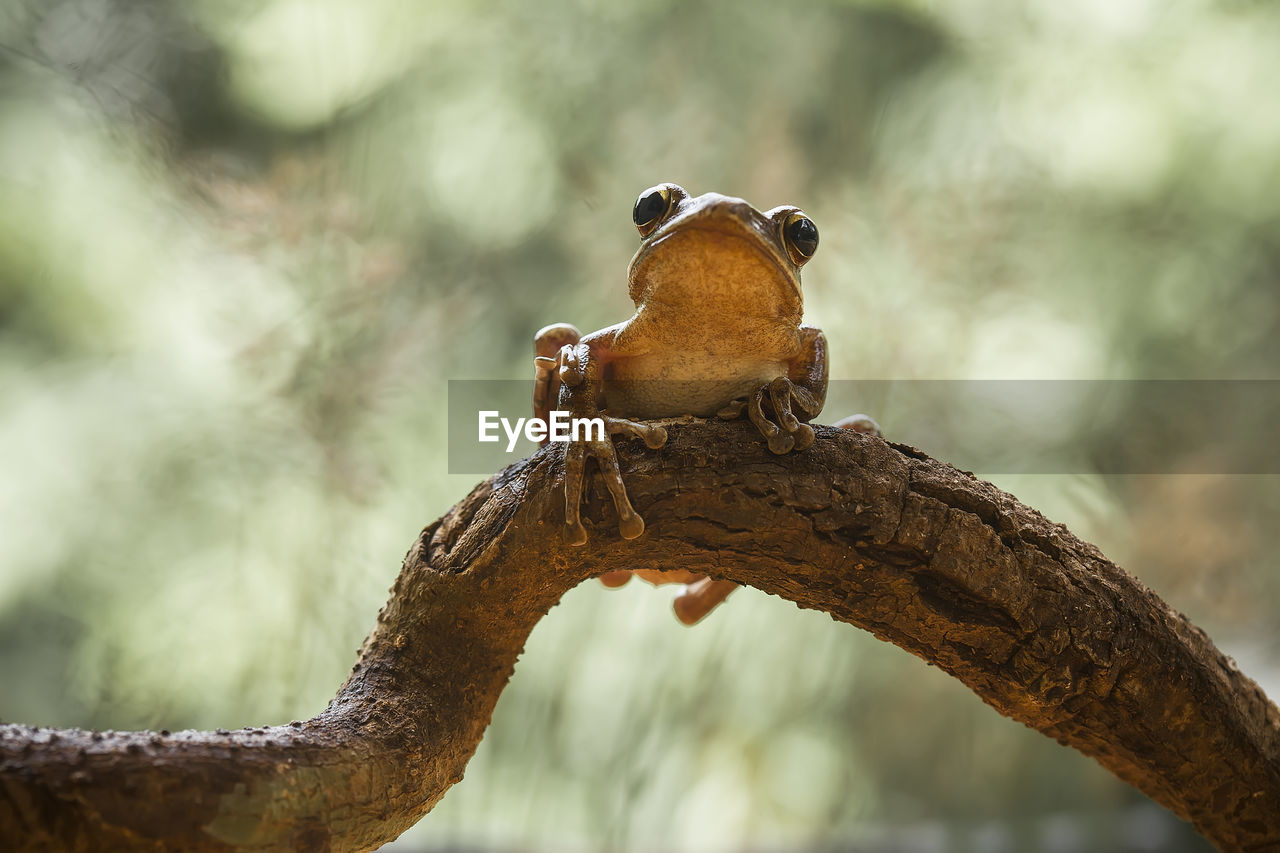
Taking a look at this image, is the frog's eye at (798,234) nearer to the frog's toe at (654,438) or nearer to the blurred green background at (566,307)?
the frog's toe at (654,438)

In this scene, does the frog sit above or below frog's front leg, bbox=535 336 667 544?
above

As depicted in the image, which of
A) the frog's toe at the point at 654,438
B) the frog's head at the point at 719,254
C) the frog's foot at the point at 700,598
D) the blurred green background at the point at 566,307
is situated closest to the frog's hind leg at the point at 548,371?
the frog's head at the point at 719,254

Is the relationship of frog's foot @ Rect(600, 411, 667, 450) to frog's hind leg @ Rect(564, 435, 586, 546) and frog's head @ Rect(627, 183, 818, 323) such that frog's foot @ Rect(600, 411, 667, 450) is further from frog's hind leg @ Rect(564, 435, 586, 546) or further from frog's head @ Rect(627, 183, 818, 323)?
frog's head @ Rect(627, 183, 818, 323)

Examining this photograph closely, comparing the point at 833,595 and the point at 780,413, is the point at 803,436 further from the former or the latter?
the point at 833,595

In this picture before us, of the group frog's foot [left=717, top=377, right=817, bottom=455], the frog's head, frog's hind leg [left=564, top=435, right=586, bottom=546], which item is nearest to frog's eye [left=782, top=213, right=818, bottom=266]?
the frog's head

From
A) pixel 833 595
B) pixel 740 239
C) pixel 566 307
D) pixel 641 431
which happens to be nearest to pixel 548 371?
pixel 641 431

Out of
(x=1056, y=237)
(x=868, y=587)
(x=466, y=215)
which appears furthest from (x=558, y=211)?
(x=868, y=587)
